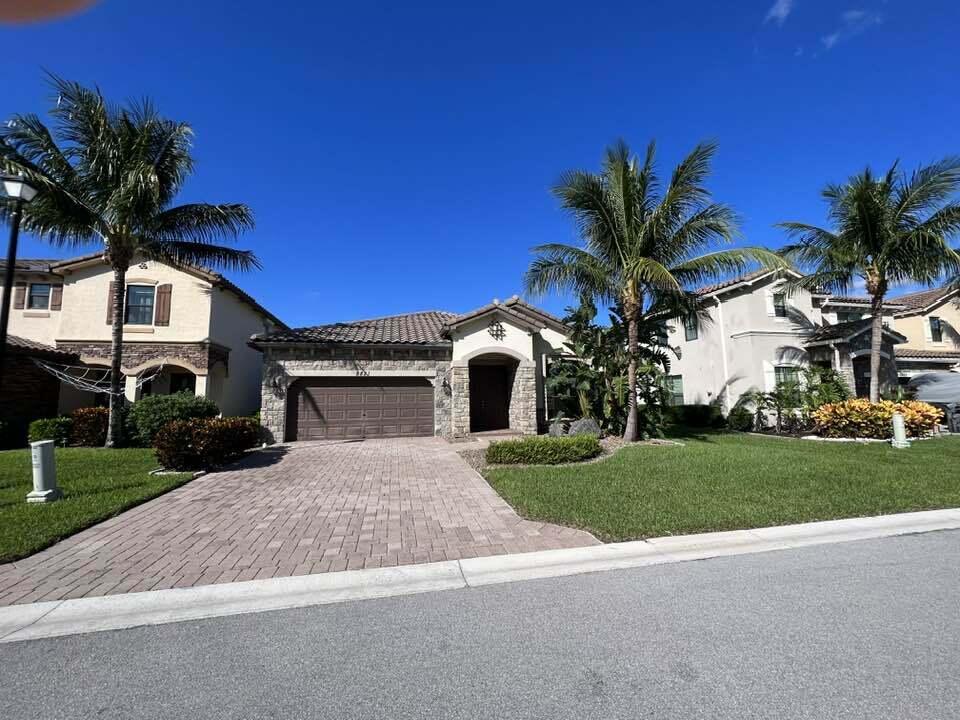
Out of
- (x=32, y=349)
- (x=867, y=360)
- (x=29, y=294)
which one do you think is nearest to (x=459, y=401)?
(x=32, y=349)

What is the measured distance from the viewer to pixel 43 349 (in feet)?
49.2

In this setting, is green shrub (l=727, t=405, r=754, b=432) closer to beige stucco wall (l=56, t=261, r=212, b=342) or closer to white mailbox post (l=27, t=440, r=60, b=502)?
white mailbox post (l=27, t=440, r=60, b=502)

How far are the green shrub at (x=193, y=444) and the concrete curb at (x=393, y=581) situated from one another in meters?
6.27

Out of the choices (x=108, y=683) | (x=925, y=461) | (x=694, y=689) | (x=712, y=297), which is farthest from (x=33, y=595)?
(x=712, y=297)

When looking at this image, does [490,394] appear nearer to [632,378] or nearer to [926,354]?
[632,378]

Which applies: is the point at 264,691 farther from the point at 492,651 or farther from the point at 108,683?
the point at 492,651

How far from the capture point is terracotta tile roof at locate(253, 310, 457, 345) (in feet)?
50.3

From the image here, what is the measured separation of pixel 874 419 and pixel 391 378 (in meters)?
15.7

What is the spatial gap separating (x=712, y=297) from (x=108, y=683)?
2051 cm

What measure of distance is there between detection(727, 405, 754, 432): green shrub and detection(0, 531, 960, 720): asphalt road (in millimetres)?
14652

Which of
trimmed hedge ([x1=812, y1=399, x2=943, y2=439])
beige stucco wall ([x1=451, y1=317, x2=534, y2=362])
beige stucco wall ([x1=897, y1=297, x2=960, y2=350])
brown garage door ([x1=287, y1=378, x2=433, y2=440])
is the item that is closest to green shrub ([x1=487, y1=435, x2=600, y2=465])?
beige stucco wall ([x1=451, y1=317, x2=534, y2=362])

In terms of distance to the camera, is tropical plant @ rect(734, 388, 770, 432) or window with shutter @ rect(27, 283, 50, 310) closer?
window with shutter @ rect(27, 283, 50, 310)

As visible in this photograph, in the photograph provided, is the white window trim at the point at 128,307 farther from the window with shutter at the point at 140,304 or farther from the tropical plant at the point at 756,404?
the tropical plant at the point at 756,404

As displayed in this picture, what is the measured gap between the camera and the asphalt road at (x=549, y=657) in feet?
8.14
